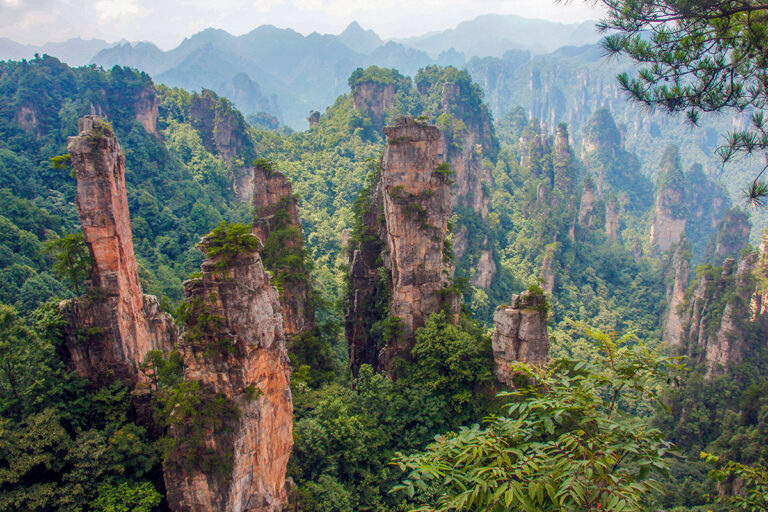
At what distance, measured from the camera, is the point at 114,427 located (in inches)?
571

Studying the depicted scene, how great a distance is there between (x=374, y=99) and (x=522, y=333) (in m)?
50.2

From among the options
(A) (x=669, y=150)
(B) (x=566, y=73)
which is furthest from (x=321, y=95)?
(A) (x=669, y=150)

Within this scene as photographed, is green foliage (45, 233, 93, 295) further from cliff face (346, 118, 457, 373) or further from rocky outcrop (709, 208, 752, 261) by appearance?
rocky outcrop (709, 208, 752, 261)

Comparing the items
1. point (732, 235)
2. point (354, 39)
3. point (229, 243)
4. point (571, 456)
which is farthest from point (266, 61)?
point (571, 456)

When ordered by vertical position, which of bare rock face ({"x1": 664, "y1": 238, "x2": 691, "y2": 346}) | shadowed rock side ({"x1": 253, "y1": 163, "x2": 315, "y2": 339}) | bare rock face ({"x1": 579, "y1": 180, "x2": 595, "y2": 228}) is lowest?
bare rock face ({"x1": 664, "y1": 238, "x2": 691, "y2": 346})

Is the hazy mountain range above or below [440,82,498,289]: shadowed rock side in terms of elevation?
above

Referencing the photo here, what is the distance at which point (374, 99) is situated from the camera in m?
63.6

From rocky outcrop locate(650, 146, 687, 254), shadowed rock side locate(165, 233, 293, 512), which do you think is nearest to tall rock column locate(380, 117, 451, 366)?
shadowed rock side locate(165, 233, 293, 512)

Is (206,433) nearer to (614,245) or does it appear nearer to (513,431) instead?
(513,431)

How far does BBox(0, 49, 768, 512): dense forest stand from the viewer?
4859mm

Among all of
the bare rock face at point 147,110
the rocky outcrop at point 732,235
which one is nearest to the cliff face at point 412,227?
the bare rock face at point 147,110

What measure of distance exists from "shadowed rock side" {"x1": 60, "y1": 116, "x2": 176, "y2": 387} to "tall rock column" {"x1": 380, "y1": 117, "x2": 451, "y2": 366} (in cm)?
1051

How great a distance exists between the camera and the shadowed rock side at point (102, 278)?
632 inches

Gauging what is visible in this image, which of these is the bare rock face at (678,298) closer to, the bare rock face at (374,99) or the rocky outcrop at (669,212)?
the rocky outcrop at (669,212)
